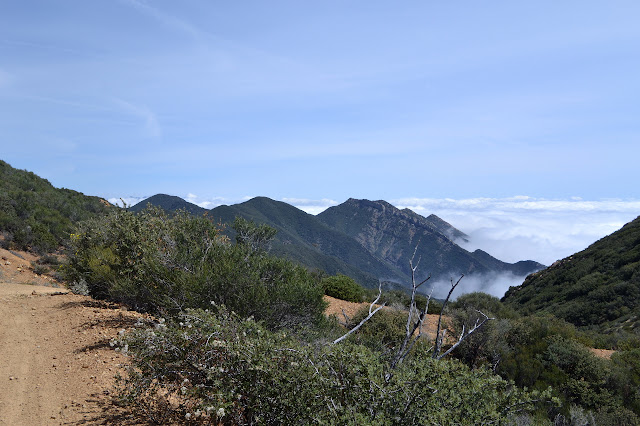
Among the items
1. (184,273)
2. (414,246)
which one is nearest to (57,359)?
(184,273)

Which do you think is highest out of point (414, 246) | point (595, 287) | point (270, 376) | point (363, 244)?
point (414, 246)

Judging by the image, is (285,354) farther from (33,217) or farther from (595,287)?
(595,287)

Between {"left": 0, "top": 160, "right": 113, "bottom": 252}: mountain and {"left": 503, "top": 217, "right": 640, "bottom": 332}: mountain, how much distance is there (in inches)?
1385

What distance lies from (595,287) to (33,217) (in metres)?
46.8

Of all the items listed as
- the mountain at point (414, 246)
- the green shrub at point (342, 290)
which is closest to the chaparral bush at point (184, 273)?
the green shrub at point (342, 290)

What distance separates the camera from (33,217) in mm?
26156

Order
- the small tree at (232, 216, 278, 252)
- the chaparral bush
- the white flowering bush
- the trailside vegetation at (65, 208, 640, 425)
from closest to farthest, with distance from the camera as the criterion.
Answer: the white flowering bush < the trailside vegetation at (65, 208, 640, 425) < the chaparral bush < the small tree at (232, 216, 278, 252)

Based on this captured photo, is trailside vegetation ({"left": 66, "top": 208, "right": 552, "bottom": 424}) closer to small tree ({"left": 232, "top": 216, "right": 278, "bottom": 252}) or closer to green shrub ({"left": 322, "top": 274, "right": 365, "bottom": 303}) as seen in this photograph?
small tree ({"left": 232, "top": 216, "right": 278, "bottom": 252})

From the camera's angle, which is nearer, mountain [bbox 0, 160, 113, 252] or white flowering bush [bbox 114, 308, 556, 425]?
white flowering bush [bbox 114, 308, 556, 425]

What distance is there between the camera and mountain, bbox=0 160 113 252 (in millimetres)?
23391

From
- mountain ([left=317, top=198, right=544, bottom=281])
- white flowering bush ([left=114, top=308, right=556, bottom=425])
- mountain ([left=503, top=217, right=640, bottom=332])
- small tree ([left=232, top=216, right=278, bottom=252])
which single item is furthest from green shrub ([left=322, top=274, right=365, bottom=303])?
mountain ([left=317, top=198, right=544, bottom=281])

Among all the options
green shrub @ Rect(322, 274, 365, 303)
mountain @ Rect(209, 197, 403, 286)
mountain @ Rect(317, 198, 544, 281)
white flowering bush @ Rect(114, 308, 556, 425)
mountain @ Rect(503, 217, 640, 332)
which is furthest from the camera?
mountain @ Rect(317, 198, 544, 281)

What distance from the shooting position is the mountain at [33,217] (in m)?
23.4

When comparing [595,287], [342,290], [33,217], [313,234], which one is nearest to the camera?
[342,290]
